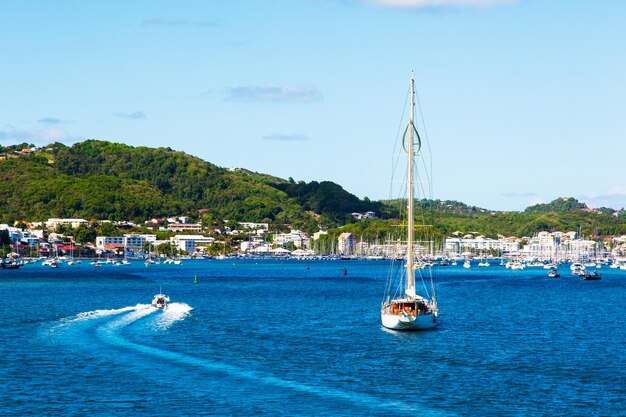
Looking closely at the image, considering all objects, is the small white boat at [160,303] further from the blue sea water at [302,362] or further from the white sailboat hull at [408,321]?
the white sailboat hull at [408,321]

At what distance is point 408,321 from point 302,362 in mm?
13768

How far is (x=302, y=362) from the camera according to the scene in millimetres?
A: 49281

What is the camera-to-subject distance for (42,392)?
1609 inches

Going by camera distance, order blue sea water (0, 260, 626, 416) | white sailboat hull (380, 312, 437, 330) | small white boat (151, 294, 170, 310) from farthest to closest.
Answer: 1. small white boat (151, 294, 170, 310)
2. white sailboat hull (380, 312, 437, 330)
3. blue sea water (0, 260, 626, 416)

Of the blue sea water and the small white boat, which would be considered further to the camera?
the small white boat

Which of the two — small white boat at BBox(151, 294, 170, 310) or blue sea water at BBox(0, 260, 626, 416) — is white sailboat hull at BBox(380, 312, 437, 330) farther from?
small white boat at BBox(151, 294, 170, 310)

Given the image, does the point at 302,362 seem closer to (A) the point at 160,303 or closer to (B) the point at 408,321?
(B) the point at 408,321

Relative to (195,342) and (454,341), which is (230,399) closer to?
(195,342)

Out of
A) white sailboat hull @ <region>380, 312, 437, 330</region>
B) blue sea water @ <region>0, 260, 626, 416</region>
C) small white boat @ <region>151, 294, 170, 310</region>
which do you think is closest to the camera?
blue sea water @ <region>0, 260, 626, 416</region>

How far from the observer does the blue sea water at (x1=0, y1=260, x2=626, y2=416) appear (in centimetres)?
3856

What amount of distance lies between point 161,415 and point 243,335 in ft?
86.2

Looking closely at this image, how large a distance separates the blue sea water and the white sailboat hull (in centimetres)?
58

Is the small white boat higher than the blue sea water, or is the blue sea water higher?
the small white boat

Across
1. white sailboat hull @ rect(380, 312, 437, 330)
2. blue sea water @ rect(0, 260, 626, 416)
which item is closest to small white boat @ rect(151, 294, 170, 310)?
blue sea water @ rect(0, 260, 626, 416)
